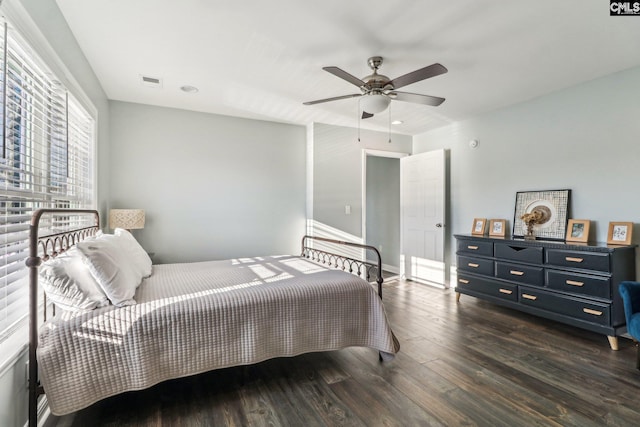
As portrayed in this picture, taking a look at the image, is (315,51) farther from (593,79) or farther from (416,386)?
(593,79)

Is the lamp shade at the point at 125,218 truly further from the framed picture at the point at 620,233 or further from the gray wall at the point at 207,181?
the framed picture at the point at 620,233

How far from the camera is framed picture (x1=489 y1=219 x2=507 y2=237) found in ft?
12.5

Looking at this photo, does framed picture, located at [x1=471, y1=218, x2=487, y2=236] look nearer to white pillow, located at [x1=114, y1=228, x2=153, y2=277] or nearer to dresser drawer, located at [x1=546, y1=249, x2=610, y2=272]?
dresser drawer, located at [x1=546, y1=249, x2=610, y2=272]

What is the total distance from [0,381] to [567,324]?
4.26 m

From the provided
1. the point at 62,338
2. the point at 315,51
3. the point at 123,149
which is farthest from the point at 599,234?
the point at 123,149

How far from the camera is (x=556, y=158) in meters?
3.38

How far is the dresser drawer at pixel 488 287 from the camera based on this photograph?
334cm

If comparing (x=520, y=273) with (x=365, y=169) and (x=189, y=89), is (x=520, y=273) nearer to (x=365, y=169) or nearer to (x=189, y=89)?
(x=365, y=169)

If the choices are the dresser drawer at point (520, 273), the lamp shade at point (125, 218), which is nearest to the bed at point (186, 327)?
the lamp shade at point (125, 218)

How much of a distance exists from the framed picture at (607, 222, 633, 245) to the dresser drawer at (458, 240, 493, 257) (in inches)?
40.6

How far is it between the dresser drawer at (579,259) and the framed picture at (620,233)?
1.01ft

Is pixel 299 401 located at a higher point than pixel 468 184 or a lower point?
lower

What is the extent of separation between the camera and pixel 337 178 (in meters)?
4.65

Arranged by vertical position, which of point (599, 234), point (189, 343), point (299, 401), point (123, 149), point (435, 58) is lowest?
point (299, 401)
